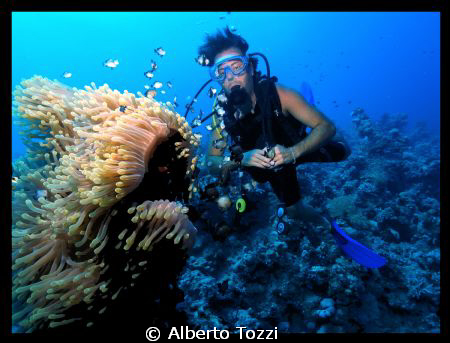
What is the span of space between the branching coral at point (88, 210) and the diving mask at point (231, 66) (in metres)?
2.27

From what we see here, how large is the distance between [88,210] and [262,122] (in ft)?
9.00

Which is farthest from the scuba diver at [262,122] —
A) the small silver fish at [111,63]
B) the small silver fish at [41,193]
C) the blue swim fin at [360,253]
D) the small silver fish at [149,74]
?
the small silver fish at [111,63]

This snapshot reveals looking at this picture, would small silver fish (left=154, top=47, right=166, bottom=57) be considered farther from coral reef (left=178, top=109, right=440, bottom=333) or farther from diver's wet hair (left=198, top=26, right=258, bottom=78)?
coral reef (left=178, top=109, right=440, bottom=333)

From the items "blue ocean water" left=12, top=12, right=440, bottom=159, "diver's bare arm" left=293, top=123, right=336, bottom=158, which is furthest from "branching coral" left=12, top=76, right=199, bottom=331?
"blue ocean water" left=12, top=12, right=440, bottom=159

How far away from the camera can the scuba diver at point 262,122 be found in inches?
150

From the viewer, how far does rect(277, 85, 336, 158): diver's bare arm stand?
12.5ft

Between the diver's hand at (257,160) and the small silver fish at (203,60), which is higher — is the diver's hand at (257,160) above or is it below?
below

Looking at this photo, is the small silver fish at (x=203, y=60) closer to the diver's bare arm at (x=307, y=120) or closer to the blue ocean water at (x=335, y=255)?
the blue ocean water at (x=335, y=255)

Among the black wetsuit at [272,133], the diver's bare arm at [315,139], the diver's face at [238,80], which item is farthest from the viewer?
the diver's face at [238,80]

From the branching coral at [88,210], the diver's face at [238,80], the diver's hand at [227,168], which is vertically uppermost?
the diver's face at [238,80]

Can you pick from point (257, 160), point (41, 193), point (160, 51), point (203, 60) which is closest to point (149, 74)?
point (160, 51)

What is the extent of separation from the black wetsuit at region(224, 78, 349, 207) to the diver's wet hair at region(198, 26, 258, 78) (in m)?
0.82

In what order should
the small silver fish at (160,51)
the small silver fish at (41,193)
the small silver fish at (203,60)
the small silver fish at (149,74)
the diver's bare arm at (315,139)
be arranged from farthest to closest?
the small silver fish at (160,51), the small silver fish at (149,74), the small silver fish at (203,60), the diver's bare arm at (315,139), the small silver fish at (41,193)

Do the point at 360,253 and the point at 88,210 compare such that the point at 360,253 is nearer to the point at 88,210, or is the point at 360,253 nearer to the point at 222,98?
the point at 222,98
